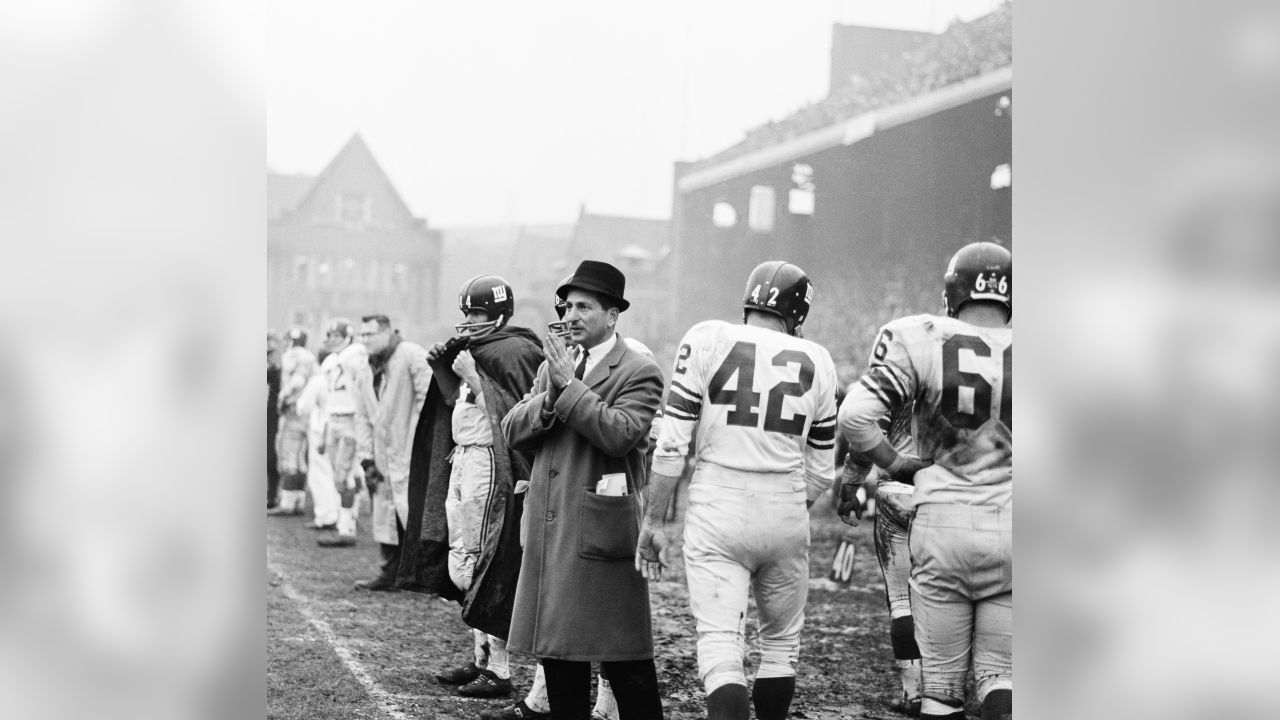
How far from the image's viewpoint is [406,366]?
28.5 ft

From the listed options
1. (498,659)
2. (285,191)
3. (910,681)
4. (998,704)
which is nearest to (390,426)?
(498,659)

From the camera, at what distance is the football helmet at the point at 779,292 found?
4.92 metres

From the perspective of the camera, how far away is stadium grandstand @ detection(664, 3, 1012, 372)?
755 centimetres

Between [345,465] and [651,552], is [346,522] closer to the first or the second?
[345,465]

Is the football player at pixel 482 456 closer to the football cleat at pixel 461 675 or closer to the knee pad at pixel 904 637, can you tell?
the football cleat at pixel 461 675

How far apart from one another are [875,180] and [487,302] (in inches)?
122

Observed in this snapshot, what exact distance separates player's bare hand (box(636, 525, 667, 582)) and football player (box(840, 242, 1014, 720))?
92 cm

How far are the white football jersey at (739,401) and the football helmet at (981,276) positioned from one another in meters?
0.63

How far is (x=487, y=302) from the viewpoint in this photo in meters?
6.71

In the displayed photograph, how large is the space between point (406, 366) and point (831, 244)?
10.3ft

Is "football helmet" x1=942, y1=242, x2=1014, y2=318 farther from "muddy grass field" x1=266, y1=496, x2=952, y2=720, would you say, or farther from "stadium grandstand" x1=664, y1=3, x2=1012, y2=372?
"stadium grandstand" x1=664, y1=3, x2=1012, y2=372
